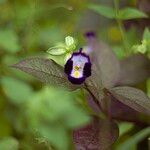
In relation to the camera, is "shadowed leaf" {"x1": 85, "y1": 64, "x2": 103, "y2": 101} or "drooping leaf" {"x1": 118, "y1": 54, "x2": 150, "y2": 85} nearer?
"shadowed leaf" {"x1": 85, "y1": 64, "x2": 103, "y2": 101}

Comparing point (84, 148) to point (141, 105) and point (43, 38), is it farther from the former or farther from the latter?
point (43, 38)

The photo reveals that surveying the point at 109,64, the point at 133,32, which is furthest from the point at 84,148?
the point at 133,32

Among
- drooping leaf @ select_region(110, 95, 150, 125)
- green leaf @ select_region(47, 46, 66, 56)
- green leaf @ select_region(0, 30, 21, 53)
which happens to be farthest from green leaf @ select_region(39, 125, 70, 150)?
green leaf @ select_region(47, 46, 66, 56)

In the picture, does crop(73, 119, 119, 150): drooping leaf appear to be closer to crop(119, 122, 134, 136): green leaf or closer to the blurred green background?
crop(119, 122, 134, 136): green leaf

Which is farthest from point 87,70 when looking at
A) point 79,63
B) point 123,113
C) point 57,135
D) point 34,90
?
point 34,90

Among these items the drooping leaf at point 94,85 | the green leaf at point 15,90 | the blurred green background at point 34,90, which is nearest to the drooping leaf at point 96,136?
the drooping leaf at point 94,85

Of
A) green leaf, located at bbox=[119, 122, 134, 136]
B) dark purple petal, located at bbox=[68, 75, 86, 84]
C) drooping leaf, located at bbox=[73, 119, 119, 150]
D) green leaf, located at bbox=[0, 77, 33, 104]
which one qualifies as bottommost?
green leaf, located at bbox=[0, 77, 33, 104]

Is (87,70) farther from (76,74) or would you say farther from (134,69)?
(134,69)
